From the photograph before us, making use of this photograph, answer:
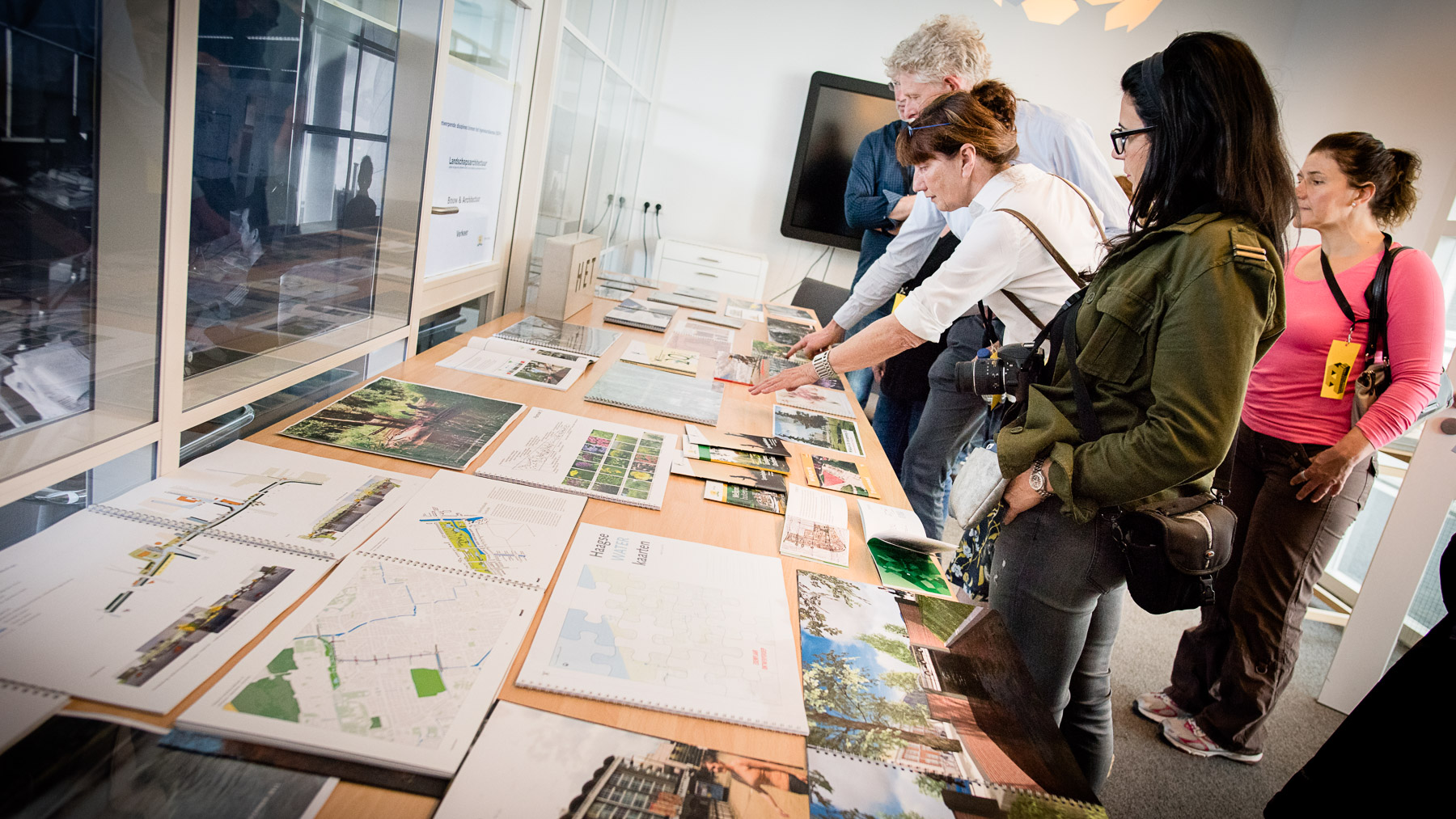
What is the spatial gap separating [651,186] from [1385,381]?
158 inches

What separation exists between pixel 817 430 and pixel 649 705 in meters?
1.04

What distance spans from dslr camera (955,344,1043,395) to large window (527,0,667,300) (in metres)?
1.46

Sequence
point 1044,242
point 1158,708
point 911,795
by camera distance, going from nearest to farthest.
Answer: point 911,795 → point 1044,242 → point 1158,708

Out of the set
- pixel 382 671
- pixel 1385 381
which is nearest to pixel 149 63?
pixel 382 671

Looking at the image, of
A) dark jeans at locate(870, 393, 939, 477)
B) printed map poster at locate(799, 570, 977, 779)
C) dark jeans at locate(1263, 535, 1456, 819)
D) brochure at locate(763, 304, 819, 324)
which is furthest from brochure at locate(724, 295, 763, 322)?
dark jeans at locate(1263, 535, 1456, 819)

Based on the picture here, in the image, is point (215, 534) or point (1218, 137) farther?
point (1218, 137)

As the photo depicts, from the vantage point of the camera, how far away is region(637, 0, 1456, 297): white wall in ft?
14.1

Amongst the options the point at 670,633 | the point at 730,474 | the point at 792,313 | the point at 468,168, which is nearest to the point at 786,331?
the point at 792,313

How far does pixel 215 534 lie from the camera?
89 cm

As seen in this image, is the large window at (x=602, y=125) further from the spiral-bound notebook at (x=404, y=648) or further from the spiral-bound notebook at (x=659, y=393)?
the spiral-bound notebook at (x=404, y=648)

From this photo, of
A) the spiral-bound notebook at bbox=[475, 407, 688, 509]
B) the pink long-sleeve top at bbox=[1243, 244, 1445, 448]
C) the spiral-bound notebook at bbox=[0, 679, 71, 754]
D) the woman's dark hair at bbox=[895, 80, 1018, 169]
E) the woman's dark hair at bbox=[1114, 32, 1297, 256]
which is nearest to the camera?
the spiral-bound notebook at bbox=[0, 679, 71, 754]

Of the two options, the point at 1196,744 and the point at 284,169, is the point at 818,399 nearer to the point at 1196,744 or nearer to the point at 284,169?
the point at 284,169

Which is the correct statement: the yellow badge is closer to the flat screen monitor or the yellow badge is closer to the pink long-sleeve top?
the pink long-sleeve top

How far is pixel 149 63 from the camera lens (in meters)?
0.84
